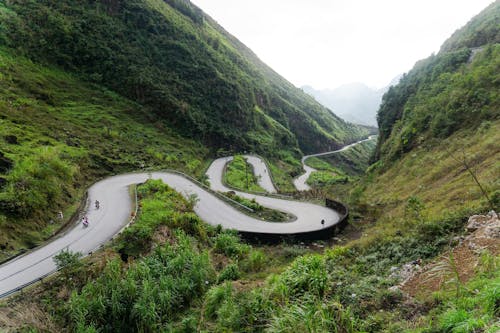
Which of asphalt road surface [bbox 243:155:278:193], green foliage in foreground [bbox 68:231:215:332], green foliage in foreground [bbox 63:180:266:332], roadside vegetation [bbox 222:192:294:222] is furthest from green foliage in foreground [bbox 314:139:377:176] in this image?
green foliage in foreground [bbox 68:231:215:332]

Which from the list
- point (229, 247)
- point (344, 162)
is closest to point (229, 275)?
point (229, 247)

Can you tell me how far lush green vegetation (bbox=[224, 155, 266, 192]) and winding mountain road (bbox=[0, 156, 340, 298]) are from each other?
28.4 ft

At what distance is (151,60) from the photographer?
232 ft

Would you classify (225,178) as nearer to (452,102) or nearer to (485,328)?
(452,102)

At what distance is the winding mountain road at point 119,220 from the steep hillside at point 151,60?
1232 inches

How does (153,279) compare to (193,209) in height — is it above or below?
above

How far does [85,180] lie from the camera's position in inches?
1164

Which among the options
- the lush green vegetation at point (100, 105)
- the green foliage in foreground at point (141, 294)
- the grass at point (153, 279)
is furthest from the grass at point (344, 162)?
the green foliage in foreground at point (141, 294)

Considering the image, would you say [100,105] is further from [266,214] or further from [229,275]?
[229,275]

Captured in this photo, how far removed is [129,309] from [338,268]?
8399 millimetres

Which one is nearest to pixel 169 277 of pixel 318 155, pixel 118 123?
pixel 118 123

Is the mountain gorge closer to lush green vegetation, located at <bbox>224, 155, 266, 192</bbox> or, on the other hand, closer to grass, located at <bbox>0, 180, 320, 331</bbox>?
grass, located at <bbox>0, 180, 320, 331</bbox>

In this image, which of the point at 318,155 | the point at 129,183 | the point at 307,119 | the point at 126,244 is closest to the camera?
the point at 126,244

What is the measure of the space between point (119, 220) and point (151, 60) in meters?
61.2
